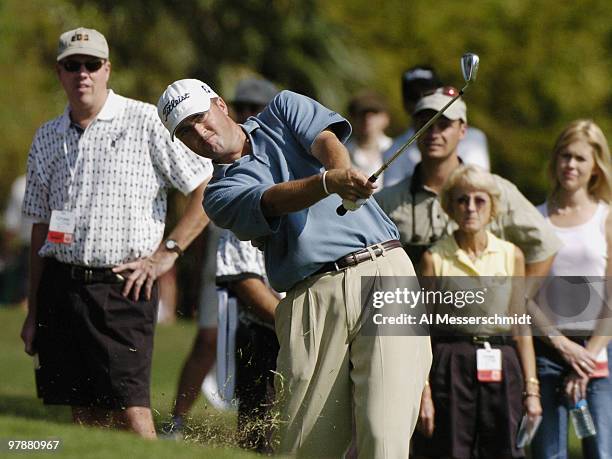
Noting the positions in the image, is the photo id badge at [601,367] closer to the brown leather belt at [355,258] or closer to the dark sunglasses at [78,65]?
the brown leather belt at [355,258]

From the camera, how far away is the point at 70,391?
712 cm

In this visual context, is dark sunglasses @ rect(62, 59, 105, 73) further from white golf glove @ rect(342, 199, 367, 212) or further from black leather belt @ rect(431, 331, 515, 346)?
white golf glove @ rect(342, 199, 367, 212)

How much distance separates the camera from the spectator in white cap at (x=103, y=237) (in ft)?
22.8

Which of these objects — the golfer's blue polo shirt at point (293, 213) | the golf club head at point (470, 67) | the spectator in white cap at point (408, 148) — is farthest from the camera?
the spectator in white cap at point (408, 148)

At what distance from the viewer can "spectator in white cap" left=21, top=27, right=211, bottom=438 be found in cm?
696

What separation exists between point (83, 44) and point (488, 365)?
9.18 feet

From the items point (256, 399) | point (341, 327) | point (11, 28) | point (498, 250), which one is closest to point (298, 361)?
point (341, 327)

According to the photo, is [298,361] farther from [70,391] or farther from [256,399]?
[70,391]

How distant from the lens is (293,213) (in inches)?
209

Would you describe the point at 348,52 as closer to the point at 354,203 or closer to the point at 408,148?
the point at 408,148

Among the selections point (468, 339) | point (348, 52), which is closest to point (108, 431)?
point (468, 339)

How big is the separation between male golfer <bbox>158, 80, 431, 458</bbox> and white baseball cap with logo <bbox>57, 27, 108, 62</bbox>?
1.69m

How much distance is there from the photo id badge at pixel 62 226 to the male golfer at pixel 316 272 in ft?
5.33

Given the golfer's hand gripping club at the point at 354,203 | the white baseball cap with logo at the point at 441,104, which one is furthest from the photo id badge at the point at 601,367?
the golfer's hand gripping club at the point at 354,203
